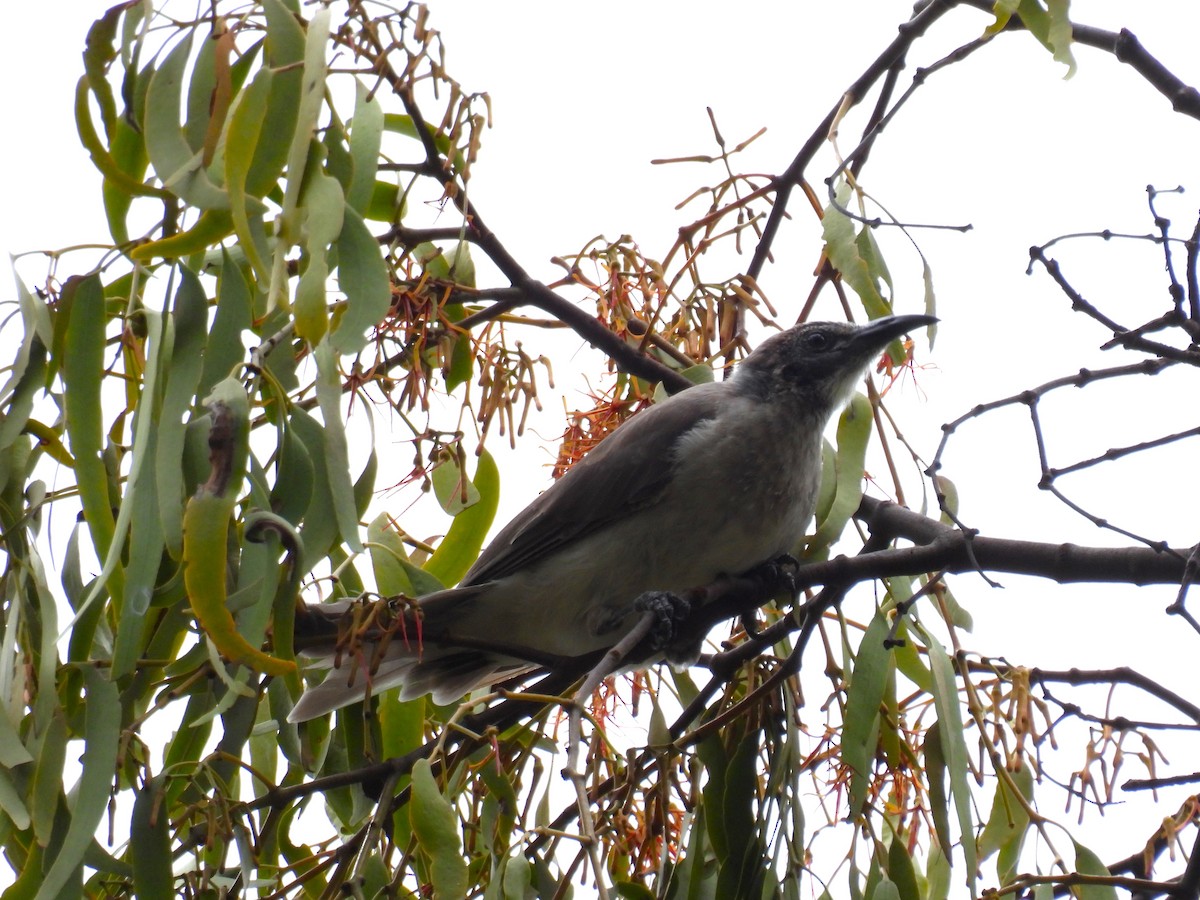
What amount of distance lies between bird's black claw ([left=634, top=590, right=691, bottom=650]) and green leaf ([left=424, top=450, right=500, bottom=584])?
1.26ft

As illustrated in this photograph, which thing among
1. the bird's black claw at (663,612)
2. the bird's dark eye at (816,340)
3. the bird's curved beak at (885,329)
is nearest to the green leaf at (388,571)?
the bird's black claw at (663,612)

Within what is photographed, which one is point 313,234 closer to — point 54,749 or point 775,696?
point 54,749

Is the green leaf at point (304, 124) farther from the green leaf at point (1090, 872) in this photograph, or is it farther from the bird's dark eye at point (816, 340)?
the bird's dark eye at point (816, 340)

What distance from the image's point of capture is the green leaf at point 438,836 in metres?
1.74

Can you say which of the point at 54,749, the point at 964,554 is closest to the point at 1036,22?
the point at 964,554

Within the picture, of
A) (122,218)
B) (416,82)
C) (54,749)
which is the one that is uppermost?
(416,82)

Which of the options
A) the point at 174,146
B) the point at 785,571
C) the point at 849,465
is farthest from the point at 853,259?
the point at 174,146

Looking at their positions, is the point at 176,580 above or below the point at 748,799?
above

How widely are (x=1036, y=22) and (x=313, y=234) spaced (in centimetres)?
128

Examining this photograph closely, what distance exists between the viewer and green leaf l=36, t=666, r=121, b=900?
Answer: 5.77 ft

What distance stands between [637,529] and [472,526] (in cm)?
66

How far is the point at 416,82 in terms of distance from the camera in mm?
2039

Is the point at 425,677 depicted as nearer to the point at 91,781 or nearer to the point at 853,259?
the point at 91,781

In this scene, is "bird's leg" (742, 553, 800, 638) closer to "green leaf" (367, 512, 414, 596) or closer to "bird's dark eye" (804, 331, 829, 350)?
"green leaf" (367, 512, 414, 596)
